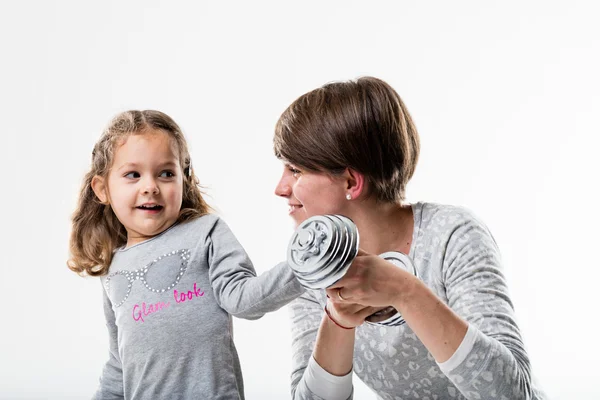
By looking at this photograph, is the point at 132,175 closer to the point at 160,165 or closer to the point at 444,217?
the point at 160,165

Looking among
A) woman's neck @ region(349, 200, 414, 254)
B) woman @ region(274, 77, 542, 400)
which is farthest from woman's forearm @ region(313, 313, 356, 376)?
woman's neck @ region(349, 200, 414, 254)

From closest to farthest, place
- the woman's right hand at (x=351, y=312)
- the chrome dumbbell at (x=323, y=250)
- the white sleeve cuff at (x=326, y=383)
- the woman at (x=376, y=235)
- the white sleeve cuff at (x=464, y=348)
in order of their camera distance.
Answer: the chrome dumbbell at (x=323, y=250), the white sleeve cuff at (x=464, y=348), the woman's right hand at (x=351, y=312), the woman at (x=376, y=235), the white sleeve cuff at (x=326, y=383)

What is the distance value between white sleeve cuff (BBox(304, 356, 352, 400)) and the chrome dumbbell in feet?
1.68

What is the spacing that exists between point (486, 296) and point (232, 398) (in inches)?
29.4

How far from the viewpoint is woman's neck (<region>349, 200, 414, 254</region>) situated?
1.83 m

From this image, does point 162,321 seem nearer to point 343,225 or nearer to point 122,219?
point 122,219

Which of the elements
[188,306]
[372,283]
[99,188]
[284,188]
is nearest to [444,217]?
[284,188]

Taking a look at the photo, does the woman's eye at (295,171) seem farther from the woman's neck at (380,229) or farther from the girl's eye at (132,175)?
the girl's eye at (132,175)

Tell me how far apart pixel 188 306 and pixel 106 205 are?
0.51m

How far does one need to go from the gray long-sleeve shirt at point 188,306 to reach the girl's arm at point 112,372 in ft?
0.37

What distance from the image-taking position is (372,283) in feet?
4.28

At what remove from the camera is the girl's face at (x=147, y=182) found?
2.04m

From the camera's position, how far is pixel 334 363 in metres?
1.71

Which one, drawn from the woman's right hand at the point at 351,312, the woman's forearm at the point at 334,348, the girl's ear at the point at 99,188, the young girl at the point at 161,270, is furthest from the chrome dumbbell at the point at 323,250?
the girl's ear at the point at 99,188
